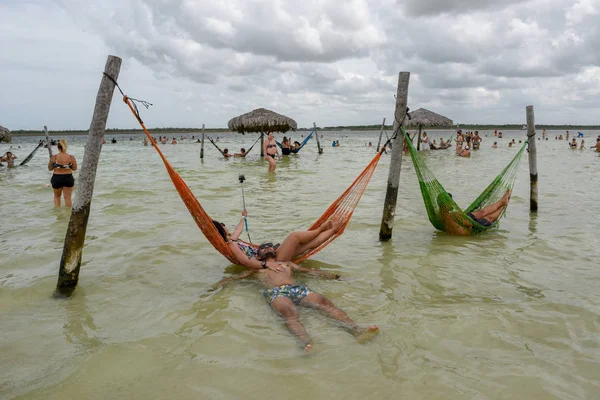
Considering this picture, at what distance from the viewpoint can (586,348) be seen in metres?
2.41

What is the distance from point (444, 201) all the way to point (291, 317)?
264cm

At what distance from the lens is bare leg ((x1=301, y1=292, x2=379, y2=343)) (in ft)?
8.36

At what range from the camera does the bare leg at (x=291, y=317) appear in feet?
8.22

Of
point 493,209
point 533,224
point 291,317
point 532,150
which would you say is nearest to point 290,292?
point 291,317

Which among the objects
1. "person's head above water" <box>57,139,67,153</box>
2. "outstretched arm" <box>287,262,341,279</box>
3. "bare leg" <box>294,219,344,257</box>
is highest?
"person's head above water" <box>57,139,67,153</box>

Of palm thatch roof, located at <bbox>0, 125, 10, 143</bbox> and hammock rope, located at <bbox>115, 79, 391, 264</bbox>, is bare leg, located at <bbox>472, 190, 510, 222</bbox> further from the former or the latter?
palm thatch roof, located at <bbox>0, 125, 10, 143</bbox>

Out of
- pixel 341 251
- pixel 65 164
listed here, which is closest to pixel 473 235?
pixel 341 251

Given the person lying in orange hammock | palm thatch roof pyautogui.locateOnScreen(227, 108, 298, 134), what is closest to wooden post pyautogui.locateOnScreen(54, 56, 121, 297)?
the person lying in orange hammock

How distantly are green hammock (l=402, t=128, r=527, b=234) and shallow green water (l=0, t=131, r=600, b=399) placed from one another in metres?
0.20

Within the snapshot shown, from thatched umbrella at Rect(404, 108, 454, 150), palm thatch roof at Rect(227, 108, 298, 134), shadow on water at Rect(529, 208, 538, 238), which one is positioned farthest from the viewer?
thatched umbrella at Rect(404, 108, 454, 150)

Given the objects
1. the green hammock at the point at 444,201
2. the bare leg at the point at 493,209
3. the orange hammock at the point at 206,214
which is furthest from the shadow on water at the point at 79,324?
the bare leg at the point at 493,209

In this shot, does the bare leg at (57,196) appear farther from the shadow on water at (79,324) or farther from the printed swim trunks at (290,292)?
the printed swim trunks at (290,292)

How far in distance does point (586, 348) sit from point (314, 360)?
167 centimetres

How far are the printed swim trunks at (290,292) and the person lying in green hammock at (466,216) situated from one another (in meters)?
2.35
